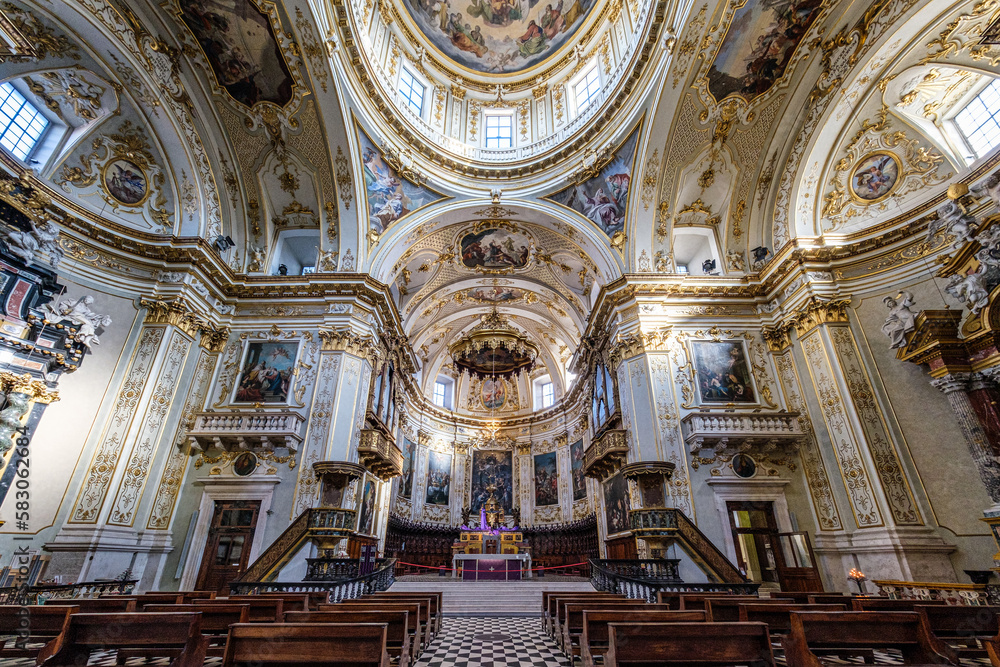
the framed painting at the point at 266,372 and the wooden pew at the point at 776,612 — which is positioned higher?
the framed painting at the point at 266,372

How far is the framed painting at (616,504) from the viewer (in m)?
13.9

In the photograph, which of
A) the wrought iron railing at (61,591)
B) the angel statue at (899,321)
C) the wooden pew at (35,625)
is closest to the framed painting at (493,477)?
the wrought iron railing at (61,591)

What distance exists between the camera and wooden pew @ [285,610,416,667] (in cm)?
462

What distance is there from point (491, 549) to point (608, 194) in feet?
50.6

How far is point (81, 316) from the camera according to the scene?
35.4 ft

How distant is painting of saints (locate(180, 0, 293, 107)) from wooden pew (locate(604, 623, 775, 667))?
50.2ft

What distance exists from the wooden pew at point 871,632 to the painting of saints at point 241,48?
16068 millimetres

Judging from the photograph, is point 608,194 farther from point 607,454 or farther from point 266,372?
point 266,372

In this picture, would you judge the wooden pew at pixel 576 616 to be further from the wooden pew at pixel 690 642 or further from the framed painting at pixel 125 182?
the framed painting at pixel 125 182

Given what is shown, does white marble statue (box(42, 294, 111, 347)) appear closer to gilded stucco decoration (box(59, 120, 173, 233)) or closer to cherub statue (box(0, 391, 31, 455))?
cherub statue (box(0, 391, 31, 455))

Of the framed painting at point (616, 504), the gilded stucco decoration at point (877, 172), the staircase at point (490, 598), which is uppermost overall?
the gilded stucco decoration at point (877, 172)

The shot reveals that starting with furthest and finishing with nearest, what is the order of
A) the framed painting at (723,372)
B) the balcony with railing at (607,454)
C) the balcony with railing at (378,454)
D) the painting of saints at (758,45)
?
the balcony with railing at (607,454) < the balcony with railing at (378,454) < the framed painting at (723,372) < the painting of saints at (758,45)

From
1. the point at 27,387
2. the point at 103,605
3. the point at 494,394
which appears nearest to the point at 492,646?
the point at 103,605

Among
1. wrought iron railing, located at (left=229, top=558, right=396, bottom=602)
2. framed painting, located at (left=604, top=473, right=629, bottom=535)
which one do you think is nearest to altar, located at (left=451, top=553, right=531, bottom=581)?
framed painting, located at (left=604, top=473, right=629, bottom=535)
